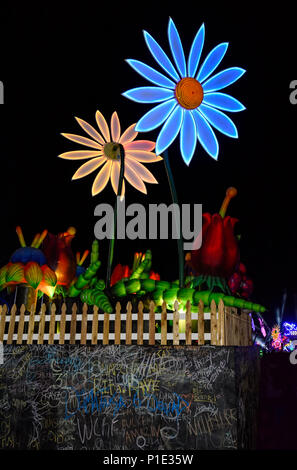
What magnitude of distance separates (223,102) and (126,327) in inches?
216

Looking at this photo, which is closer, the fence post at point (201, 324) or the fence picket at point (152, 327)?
the fence post at point (201, 324)

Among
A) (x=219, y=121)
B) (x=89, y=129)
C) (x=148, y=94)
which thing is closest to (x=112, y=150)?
(x=89, y=129)

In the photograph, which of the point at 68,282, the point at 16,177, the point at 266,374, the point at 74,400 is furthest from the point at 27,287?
the point at 16,177

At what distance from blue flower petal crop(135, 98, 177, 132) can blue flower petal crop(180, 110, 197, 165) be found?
1.38 feet

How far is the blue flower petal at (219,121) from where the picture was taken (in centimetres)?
959

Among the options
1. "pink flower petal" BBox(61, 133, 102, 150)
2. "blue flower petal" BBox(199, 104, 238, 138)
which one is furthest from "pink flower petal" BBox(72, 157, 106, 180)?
"blue flower petal" BBox(199, 104, 238, 138)

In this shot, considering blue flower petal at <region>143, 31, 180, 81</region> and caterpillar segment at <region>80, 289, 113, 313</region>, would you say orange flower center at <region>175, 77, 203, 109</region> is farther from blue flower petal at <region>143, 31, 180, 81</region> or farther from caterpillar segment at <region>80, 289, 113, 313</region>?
caterpillar segment at <region>80, 289, 113, 313</region>

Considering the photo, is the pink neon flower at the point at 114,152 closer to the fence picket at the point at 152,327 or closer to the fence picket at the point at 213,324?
the fence picket at the point at 152,327

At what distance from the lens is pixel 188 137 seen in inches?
374

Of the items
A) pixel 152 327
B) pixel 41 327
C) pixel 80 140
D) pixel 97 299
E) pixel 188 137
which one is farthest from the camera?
pixel 80 140

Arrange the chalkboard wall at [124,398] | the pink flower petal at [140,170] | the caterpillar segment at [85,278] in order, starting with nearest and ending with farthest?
the chalkboard wall at [124,398] → the caterpillar segment at [85,278] → the pink flower petal at [140,170]

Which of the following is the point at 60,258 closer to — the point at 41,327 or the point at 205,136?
the point at 41,327

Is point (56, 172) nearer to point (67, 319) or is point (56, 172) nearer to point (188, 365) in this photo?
point (67, 319)

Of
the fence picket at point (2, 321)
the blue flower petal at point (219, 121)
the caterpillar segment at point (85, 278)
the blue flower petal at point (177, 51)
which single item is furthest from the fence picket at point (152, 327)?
the blue flower petal at point (177, 51)
